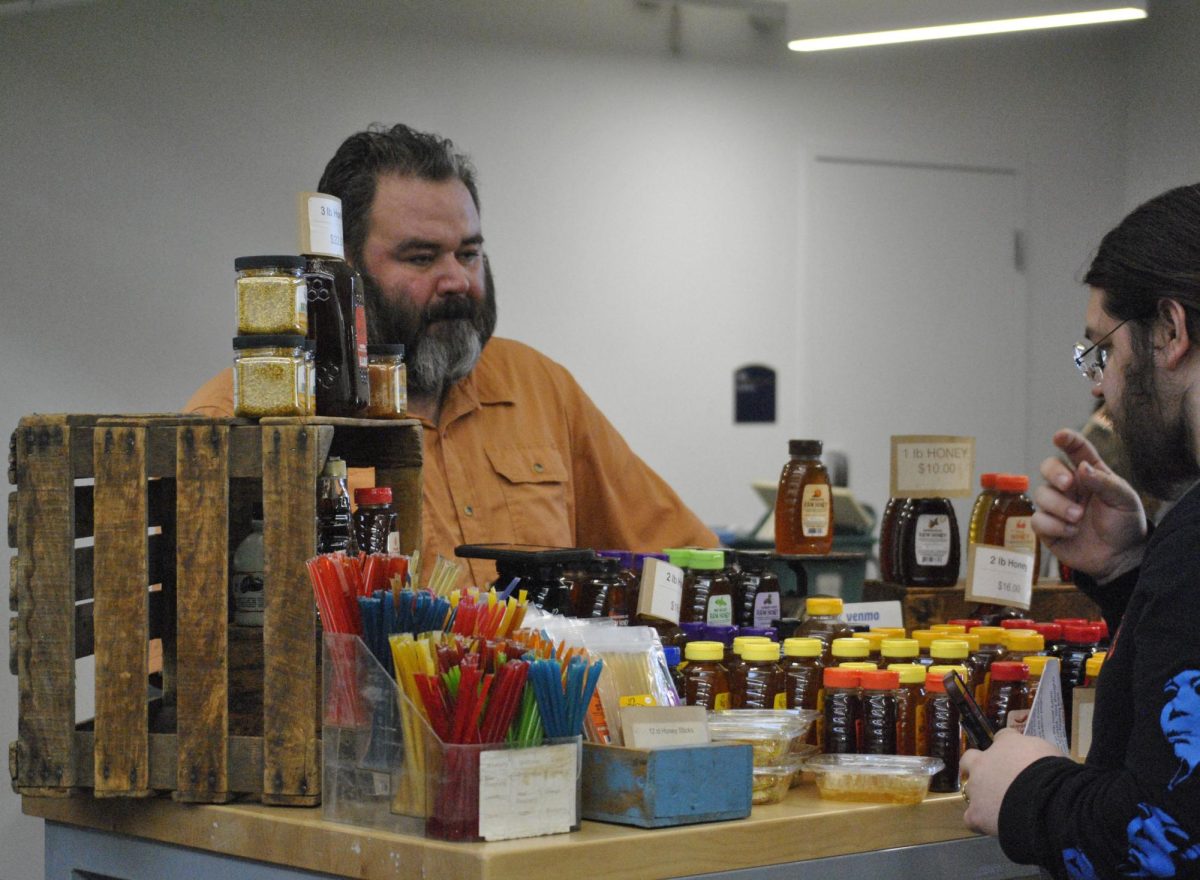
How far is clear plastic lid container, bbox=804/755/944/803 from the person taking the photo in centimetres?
175

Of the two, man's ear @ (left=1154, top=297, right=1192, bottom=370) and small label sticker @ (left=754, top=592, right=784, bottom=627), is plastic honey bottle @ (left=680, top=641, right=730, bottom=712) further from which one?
man's ear @ (left=1154, top=297, right=1192, bottom=370)

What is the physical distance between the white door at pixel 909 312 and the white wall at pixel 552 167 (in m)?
0.10

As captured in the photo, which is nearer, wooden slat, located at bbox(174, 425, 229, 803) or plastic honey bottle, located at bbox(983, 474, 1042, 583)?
wooden slat, located at bbox(174, 425, 229, 803)

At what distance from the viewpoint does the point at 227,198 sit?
4738 millimetres

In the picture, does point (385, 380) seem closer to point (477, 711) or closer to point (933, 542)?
point (477, 711)

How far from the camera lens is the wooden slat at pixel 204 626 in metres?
1.68

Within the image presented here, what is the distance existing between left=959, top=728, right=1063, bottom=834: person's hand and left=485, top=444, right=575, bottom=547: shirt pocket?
5.41 ft

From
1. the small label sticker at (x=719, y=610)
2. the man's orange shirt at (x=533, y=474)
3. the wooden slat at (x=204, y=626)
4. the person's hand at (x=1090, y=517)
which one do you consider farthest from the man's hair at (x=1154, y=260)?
the man's orange shirt at (x=533, y=474)

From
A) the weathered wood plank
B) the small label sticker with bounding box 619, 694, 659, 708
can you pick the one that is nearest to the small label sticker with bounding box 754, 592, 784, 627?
the small label sticker with bounding box 619, 694, 659, 708

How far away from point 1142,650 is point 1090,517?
0.64 metres

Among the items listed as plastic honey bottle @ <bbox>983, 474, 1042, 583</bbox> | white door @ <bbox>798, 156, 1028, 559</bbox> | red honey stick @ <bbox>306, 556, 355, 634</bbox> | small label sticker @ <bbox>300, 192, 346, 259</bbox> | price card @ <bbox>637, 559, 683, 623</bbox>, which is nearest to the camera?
red honey stick @ <bbox>306, 556, 355, 634</bbox>

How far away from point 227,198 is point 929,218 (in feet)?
10.3

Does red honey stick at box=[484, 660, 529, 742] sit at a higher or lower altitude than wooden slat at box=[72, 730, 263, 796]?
higher

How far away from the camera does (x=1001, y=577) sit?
2592mm
